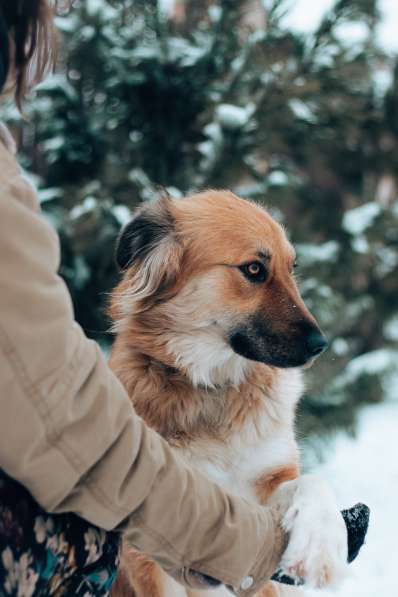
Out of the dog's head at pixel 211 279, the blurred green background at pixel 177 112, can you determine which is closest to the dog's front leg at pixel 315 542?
the dog's head at pixel 211 279

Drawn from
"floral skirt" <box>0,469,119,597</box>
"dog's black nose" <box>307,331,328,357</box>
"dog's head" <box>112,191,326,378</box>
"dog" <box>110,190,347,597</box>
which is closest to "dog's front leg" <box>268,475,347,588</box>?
"floral skirt" <box>0,469,119,597</box>

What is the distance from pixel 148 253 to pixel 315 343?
67 cm

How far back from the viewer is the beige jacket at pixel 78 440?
1055mm

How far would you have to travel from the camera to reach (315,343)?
7.69 ft

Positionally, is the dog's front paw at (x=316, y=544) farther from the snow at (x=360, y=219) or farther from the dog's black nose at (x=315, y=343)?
the snow at (x=360, y=219)

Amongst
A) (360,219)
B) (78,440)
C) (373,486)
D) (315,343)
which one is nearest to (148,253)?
(315,343)

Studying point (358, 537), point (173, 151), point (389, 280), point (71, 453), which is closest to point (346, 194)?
point (389, 280)

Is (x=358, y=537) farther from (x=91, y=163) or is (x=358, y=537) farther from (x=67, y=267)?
(x=91, y=163)

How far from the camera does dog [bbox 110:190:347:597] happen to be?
223 cm

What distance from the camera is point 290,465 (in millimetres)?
2230

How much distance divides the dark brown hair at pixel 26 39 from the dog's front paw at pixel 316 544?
101cm

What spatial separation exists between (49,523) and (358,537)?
678mm

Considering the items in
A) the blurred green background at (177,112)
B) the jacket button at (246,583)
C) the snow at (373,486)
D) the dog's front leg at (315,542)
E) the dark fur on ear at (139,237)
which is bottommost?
the snow at (373,486)

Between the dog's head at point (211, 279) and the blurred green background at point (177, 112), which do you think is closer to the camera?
the dog's head at point (211, 279)
